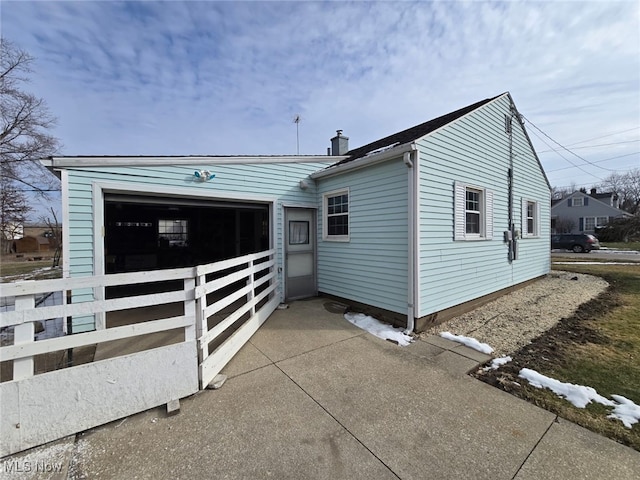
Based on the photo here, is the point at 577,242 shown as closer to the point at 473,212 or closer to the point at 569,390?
the point at 473,212

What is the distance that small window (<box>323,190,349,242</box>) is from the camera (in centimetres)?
641

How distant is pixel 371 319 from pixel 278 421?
3.19 m

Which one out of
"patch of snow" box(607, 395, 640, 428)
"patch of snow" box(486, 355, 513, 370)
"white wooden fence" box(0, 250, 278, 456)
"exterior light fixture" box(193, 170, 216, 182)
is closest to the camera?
"white wooden fence" box(0, 250, 278, 456)

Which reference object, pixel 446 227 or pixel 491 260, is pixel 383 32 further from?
pixel 491 260

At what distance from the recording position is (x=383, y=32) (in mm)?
6008

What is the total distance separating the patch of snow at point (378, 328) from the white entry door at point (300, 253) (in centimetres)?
162

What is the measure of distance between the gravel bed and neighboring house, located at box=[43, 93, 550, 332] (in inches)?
13.3

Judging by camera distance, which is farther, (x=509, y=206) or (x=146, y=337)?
(x=509, y=206)

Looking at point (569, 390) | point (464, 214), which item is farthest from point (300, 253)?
point (569, 390)

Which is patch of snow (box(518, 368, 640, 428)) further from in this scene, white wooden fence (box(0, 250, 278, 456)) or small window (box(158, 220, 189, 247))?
small window (box(158, 220, 189, 247))

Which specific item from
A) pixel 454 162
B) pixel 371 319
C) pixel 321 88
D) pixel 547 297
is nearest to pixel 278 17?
pixel 321 88

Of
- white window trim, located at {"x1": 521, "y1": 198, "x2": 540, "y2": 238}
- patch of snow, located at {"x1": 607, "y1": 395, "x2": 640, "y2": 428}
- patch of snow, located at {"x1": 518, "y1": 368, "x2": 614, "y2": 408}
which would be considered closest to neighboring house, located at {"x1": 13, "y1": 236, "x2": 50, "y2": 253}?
patch of snow, located at {"x1": 518, "y1": 368, "x2": 614, "y2": 408}

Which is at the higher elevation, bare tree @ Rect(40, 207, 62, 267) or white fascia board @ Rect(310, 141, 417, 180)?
white fascia board @ Rect(310, 141, 417, 180)

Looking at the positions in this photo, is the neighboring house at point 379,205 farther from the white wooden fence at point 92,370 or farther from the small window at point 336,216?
the white wooden fence at point 92,370
